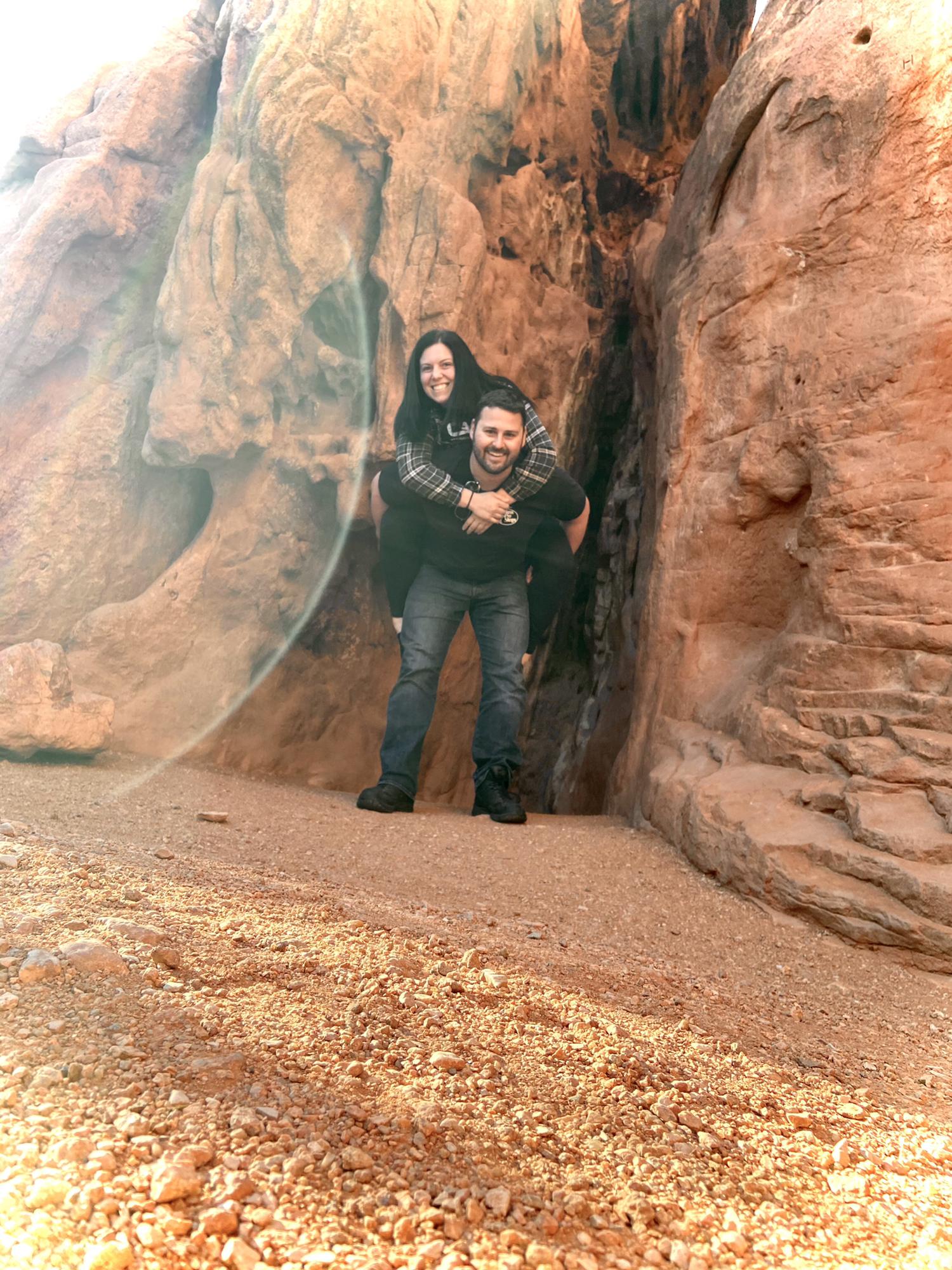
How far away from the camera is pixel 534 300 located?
539 centimetres

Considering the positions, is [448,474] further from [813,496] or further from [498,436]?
[813,496]

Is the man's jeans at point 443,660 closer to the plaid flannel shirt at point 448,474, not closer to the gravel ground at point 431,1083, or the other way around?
the plaid flannel shirt at point 448,474

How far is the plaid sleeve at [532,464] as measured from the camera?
169 inches

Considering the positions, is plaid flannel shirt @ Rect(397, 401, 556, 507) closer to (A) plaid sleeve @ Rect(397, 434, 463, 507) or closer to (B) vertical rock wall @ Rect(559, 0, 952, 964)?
(A) plaid sleeve @ Rect(397, 434, 463, 507)

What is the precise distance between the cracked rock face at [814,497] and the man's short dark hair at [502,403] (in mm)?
668

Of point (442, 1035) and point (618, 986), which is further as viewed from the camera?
point (618, 986)

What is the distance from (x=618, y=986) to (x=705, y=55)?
20.3 ft

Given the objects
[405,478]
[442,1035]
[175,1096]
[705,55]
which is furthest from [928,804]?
[705,55]

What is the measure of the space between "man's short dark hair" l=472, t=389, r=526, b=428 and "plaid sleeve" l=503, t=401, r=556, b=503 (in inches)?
1.9

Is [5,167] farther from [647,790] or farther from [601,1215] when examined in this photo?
[601,1215]

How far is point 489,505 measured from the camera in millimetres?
4246

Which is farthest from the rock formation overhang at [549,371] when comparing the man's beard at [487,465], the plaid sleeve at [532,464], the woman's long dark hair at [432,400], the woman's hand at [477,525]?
the woman's hand at [477,525]

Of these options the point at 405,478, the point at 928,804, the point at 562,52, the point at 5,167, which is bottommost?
the point at 928,804

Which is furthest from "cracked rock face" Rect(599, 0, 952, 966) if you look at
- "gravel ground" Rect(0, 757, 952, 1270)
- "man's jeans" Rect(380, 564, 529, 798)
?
"man's jeans" Rect(380, 564, 529, 798)
